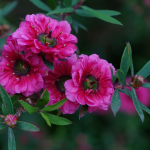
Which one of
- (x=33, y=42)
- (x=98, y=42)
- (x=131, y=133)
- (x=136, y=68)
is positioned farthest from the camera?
(x=98, y=42)

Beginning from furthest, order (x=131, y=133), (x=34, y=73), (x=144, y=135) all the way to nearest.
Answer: (x=144, y=135) < (x=131, y=133) < (x=34, y=73)

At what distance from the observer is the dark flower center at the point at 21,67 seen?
98 cm

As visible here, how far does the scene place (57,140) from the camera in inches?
88.3

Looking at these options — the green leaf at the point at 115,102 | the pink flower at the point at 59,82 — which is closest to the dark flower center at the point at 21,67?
the pink flower at the point at 59,82

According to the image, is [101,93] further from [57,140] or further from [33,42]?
[57,140]

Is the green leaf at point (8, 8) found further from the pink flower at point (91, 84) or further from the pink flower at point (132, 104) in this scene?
the pink flower at point (132, 104)

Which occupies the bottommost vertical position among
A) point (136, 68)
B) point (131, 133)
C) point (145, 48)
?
point (131, 133)

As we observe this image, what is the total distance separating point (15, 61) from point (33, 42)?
18cm

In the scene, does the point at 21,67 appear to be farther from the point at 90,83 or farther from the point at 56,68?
the point at 90,83

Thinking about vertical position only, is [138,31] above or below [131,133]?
above

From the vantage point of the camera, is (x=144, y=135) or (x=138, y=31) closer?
(x=144, y=135)

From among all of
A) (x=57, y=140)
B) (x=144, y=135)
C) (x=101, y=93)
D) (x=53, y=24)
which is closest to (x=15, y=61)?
(x=53, y=24)

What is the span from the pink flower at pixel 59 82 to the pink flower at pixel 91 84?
5cm

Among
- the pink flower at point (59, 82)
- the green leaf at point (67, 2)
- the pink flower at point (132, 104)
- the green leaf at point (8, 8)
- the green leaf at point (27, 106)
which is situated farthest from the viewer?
the pink flower at point (132, 104)
